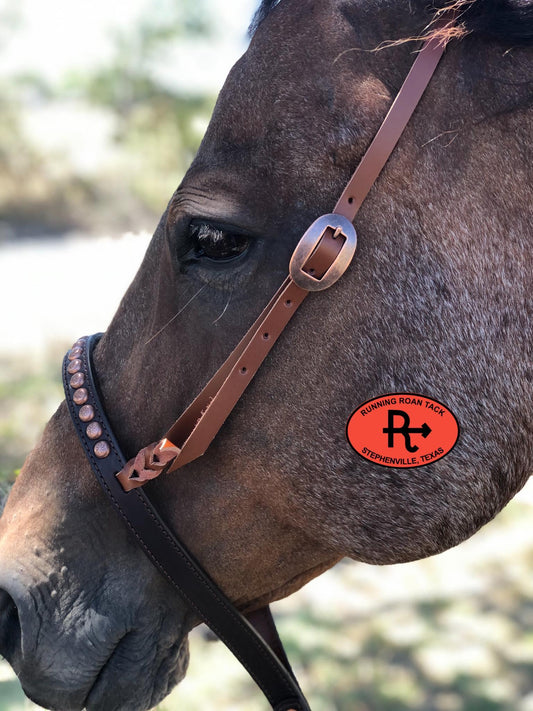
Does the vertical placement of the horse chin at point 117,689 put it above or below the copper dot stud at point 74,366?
below

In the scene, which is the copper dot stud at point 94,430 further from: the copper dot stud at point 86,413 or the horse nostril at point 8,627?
the horse nostril at point 8,627

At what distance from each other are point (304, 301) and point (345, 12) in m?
0.74

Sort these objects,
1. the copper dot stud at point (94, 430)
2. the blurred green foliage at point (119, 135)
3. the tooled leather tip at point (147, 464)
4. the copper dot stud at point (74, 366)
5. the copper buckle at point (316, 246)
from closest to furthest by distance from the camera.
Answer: the copper buckle at point (316, 246) < the tooled leather tip at point (147, 464) < the copper dot stud at point (94, 430) < the copper dot stud at point (74, 366) < the blurred green foliage at point (119, 135)

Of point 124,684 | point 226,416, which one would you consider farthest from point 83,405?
point 124,684

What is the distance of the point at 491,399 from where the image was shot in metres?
1.74

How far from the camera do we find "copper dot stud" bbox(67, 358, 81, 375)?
2.06m

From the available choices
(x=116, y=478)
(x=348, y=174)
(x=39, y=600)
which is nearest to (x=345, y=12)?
(x=348, y=174)

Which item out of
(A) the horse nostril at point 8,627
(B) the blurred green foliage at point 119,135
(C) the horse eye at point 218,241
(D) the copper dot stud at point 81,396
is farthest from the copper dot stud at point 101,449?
(B) the blurred green foliage at point 119,135

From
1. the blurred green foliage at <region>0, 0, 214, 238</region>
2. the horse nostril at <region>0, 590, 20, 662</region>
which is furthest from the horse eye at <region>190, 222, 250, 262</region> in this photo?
the blurred green foliage at <region>0, 0, 214, 238</region>

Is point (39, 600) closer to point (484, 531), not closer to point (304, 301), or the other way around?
point (304, 301)

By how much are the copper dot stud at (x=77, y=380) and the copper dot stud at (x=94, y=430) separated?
0.13m

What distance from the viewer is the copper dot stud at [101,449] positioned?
1910 millimetres

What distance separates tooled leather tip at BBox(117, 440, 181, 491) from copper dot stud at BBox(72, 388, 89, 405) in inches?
8.8

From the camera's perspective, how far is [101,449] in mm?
1916
